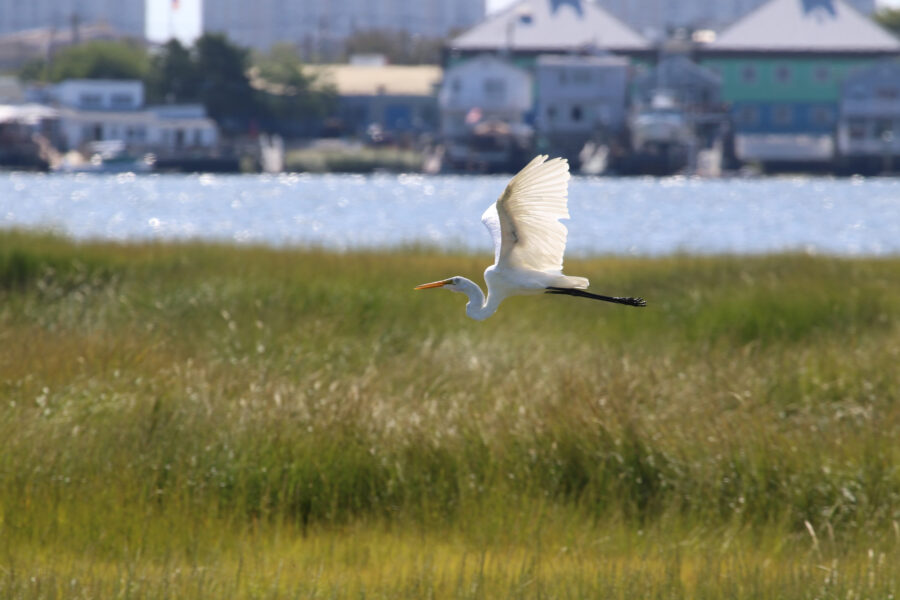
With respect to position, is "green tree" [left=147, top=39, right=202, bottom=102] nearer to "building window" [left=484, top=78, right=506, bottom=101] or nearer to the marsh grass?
"building window" [left=484, top=78, right=506, bottom=101]

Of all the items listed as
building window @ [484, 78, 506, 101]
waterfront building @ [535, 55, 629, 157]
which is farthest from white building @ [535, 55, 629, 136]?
building window @ [484, 78, 506, 101]

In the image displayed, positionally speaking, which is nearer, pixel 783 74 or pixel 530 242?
pixel 530 242

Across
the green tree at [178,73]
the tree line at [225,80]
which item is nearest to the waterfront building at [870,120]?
the tree line at [225,80]

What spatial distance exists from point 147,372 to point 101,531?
97.2 inches

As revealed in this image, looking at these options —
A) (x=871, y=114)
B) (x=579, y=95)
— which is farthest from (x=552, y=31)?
(x=871, y=114)

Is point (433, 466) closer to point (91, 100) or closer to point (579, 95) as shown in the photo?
point (579, 95)

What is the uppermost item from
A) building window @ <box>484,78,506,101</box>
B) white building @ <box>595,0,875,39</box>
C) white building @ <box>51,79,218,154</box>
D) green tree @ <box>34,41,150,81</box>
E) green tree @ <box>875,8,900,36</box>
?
white building @ <box>595,0,875,39</box>

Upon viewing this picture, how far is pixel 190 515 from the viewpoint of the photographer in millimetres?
8172

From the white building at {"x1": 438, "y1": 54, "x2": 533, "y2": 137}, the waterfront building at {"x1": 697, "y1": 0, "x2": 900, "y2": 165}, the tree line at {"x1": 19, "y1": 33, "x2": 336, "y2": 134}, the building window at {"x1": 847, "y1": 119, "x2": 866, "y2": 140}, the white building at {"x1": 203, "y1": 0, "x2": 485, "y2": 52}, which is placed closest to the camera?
the white building at {"x1": 438, "y1": 54, "x2": 533, "y2": 137}

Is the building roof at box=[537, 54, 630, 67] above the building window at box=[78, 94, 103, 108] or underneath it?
above

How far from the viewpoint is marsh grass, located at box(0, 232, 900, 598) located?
23.5ft

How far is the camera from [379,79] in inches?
3565

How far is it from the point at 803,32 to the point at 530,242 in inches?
3162

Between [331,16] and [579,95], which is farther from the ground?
[331,16]
